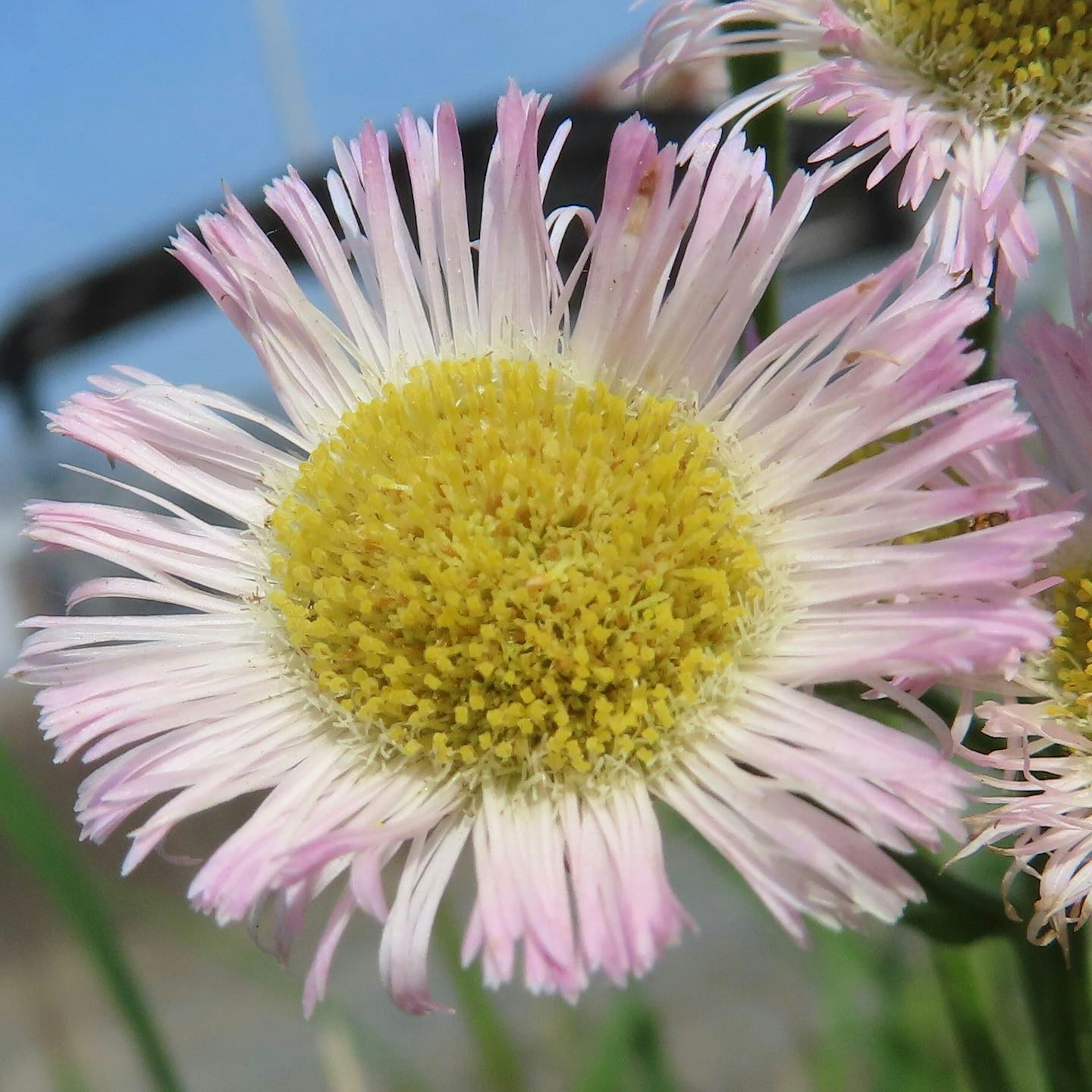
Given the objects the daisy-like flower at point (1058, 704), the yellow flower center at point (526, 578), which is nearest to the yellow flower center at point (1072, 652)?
the daisy-like flower at point (1058, 704)

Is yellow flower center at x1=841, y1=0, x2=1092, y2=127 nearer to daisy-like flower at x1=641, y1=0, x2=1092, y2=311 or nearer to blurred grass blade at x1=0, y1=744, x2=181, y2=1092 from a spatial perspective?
daisy-like flower at x1=641, y1=0, x2=1092, y2=311

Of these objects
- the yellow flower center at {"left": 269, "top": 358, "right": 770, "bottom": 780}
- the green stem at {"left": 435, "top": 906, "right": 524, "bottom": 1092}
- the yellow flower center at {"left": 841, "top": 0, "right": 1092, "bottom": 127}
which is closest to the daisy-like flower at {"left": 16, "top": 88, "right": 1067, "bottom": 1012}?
the yellow flower center at {"left": 269, "top": 358, "right": 770, "bottom": 780}

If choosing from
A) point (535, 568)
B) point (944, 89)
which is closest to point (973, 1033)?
point (535, 568)

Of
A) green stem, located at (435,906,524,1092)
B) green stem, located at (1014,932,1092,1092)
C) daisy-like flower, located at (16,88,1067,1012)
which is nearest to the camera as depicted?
daisy-like flower, located at (16,88,1067,1012)

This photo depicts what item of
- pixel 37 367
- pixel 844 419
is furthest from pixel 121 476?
pixel 37 367

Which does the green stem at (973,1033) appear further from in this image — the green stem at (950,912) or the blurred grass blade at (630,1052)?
the blurred grass blade at (630,1052)

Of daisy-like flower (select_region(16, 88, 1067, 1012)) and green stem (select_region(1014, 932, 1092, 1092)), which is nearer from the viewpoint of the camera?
daisy-like flower (select_region(16, 88, 1067, 1012))

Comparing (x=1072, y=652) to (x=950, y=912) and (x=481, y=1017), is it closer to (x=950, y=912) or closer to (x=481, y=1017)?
(x=950, y=912)
